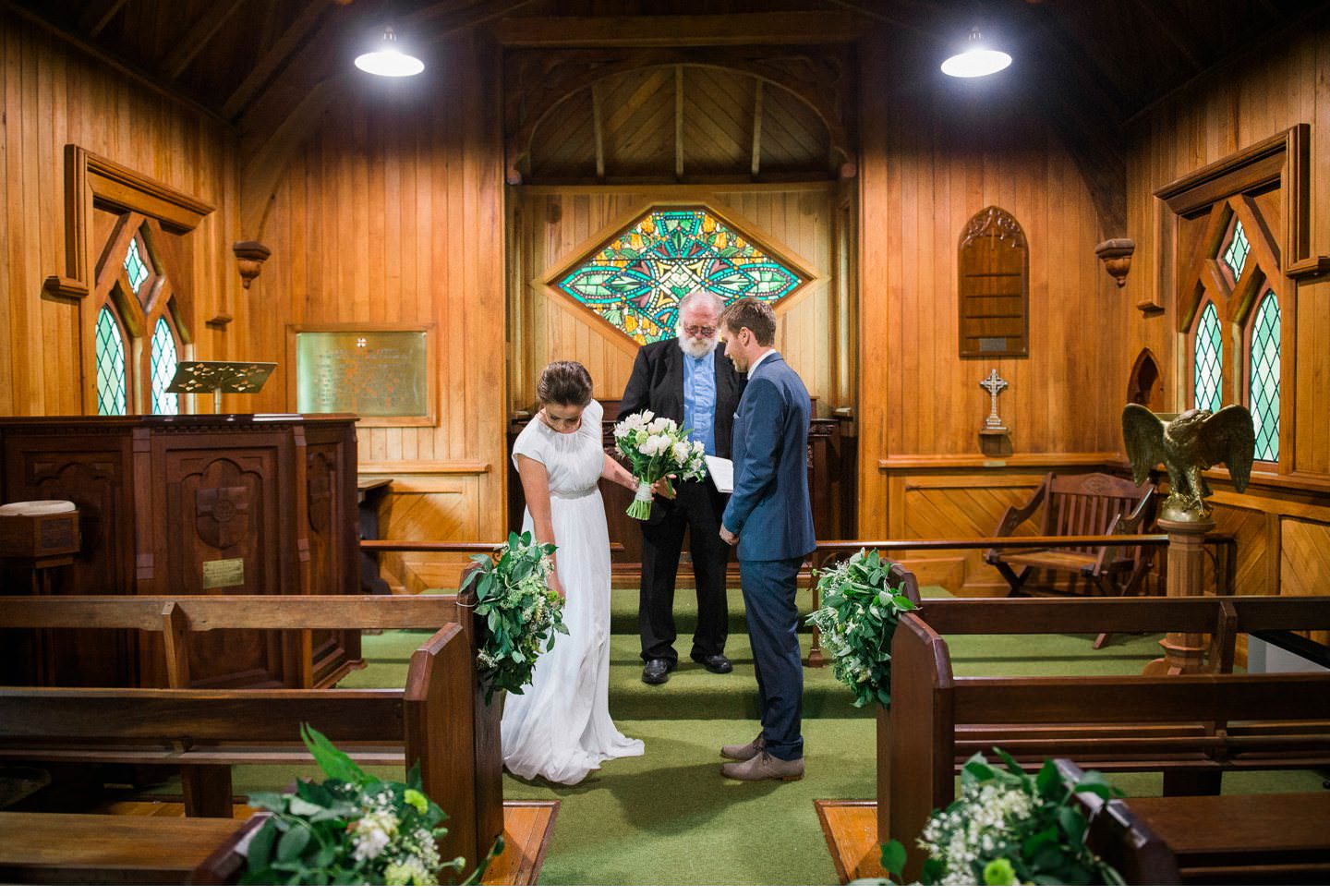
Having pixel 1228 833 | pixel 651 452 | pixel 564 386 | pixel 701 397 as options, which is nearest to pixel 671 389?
pixel 701 397

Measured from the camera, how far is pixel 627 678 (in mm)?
4695

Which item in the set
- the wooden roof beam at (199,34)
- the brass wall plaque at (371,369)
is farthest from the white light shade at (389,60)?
the brass wall plaque at (371,369)

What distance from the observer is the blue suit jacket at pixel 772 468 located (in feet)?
11.6

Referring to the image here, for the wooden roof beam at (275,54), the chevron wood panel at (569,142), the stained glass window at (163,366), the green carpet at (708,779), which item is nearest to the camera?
the green carpet at (708,779)

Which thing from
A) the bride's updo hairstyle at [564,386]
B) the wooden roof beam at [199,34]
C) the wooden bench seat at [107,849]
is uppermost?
the wooden roof beam at [199,34]

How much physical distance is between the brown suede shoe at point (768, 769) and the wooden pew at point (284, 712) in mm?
1049

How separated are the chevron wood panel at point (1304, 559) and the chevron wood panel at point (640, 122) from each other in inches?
224

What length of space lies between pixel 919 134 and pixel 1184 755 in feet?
17.6

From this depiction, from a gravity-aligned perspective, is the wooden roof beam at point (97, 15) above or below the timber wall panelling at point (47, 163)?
above

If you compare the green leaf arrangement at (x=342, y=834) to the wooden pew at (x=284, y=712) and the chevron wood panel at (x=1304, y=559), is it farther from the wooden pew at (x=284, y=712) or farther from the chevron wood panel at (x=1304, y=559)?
the chevron wood panel at (x=1304, y=559)

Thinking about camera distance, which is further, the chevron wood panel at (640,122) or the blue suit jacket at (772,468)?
the chevron wood panel at (640,122)

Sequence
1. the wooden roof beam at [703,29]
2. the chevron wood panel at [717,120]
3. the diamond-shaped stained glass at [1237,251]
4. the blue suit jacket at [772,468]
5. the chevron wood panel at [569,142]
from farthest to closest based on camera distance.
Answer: the chevron wood panel at [569,142]
the chevron wood panel at [717,120]
the wooden roof beam at [703,29]
the diamond-shaped stained glass at [1237,251]
the blue suit jacket at [772,468]

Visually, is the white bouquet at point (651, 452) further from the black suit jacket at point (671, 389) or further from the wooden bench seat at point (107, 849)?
the wooden bench seat at point (107, 849)

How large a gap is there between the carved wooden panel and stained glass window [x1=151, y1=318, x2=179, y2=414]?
5.72 m
